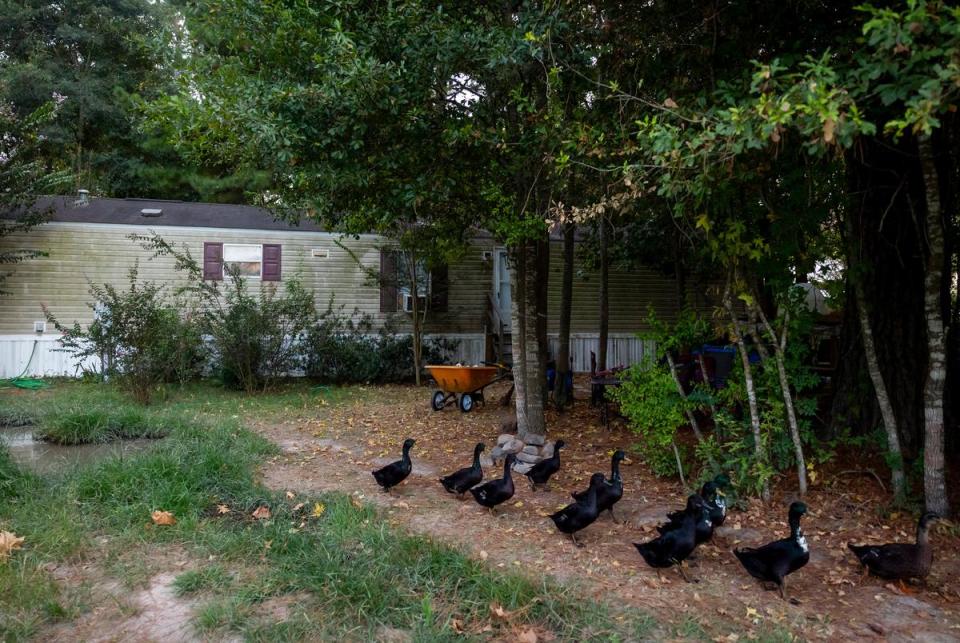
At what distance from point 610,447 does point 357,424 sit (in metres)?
3.55

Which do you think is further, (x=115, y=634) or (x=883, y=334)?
(x=883, y=334)

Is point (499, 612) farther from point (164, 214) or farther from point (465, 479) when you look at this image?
point (164, 214)

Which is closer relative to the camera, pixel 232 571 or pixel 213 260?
pixel 232 571

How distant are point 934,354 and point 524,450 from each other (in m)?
3.64

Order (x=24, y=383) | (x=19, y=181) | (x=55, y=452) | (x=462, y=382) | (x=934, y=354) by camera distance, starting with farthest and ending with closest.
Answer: (x=19, y=181), (x=24, y=383), (x=462, y=382), (x=55, y=452), (x=934, y=354)

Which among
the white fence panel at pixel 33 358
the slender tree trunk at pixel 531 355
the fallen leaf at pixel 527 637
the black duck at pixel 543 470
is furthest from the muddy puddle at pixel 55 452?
the white fence panel at pixel 33 358

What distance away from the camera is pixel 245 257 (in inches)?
601

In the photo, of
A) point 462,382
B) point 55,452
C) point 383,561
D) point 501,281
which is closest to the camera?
point 383,561

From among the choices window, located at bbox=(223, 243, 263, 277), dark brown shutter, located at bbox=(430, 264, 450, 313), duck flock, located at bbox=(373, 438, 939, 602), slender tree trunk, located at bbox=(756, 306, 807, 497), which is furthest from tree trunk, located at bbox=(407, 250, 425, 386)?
duck flock, located at bbox=(373, 438, 939, 602)

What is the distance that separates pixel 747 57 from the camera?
19.5ft

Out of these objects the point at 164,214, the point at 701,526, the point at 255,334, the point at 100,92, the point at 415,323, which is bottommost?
the point at 701,526

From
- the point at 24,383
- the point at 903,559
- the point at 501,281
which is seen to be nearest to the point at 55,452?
the point at 24,383

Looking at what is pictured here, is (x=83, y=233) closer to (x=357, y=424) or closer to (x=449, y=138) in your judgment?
(x=357, y=424)

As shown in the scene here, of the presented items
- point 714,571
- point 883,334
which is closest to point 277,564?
point 714,571
